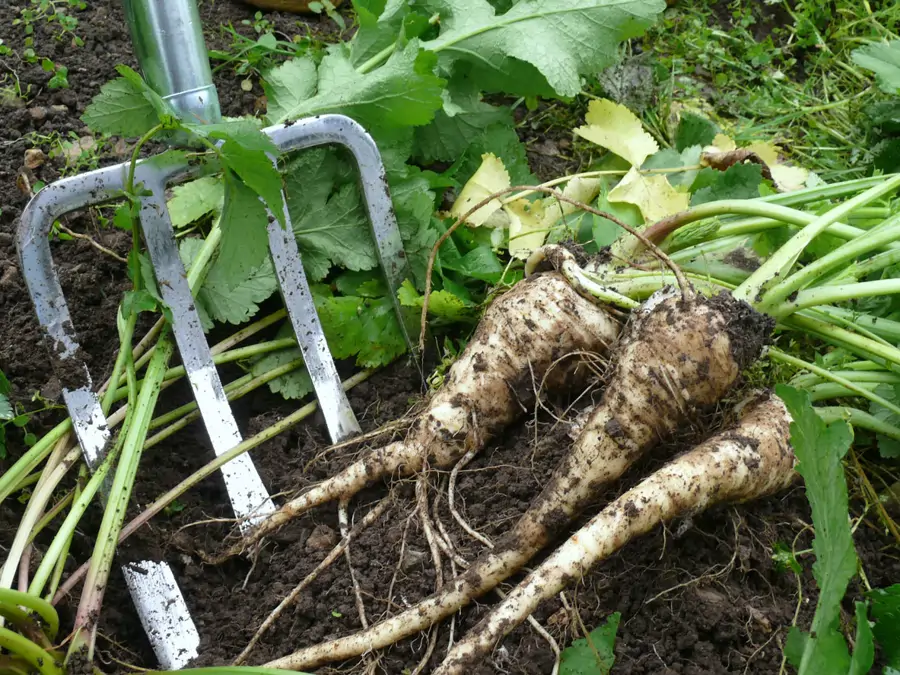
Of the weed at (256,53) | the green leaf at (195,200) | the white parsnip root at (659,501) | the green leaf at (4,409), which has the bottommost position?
the white parsnip root at (659,501)

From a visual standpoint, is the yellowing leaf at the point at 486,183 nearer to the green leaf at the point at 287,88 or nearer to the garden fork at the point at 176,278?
the garden fork at the point at 176,278

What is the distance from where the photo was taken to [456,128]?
218cm

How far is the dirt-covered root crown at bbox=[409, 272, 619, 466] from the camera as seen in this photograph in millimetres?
1678

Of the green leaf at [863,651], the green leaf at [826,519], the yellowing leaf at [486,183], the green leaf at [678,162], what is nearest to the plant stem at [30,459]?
the yellowing leaf at [486,183]

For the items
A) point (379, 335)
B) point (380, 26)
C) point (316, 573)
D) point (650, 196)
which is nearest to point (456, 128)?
point (380, 26)

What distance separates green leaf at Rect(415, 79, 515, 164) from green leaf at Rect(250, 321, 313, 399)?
0.67 m

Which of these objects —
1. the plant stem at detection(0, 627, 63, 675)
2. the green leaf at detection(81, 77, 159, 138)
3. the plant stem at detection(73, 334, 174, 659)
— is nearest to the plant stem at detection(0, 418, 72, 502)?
the plant stem at detection(73, 334, 174, 659)

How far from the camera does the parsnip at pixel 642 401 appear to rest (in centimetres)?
148

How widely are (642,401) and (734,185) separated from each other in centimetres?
70

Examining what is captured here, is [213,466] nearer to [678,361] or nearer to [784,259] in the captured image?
[678,361]

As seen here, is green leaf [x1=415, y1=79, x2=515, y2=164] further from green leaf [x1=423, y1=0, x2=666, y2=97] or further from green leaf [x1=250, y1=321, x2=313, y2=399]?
green leaf [x1=250, y1=321, x2=313, y2=399]

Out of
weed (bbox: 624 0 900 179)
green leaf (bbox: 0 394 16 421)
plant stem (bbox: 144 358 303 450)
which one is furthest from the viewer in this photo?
weed (bbox: 624 0 900 179)

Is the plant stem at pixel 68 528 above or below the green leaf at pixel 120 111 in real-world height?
below

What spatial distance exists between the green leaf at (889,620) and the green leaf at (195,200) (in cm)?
161
